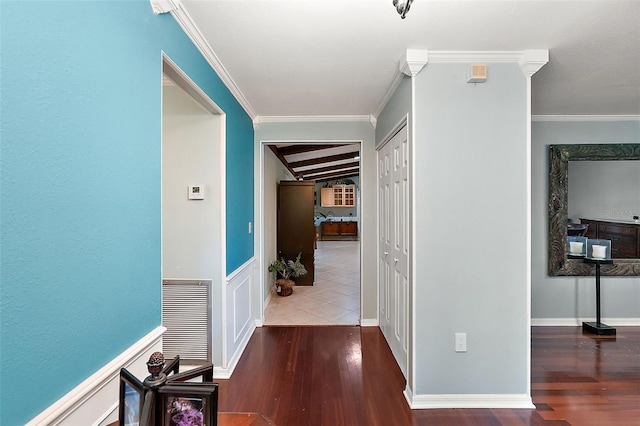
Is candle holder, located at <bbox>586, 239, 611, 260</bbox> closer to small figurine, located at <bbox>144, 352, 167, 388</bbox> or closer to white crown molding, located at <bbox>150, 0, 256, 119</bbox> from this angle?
white crown molding, located at <bbox>150, 0, 256, 119</bbox>

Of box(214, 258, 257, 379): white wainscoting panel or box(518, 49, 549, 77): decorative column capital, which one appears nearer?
box(518, 49, 549, 77): decorative column capital

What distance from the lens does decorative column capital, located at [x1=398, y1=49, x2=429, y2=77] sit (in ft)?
6.46

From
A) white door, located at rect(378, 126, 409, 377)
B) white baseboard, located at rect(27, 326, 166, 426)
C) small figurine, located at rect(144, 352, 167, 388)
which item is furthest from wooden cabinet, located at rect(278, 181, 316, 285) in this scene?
small figurine, located at rect(144, 352, 167, 388)

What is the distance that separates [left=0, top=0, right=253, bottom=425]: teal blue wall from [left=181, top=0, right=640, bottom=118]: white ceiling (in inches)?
23.2

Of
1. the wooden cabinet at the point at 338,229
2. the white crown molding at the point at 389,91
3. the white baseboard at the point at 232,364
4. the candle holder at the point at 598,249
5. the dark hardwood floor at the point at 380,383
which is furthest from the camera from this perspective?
the wooden cabinet at the point at 338,229

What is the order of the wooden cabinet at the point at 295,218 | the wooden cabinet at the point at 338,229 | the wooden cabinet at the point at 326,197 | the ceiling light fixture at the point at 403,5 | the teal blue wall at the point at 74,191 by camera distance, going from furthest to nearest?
the wooden cabinet at the point at 326,197 < the wooden cabinet at the point at 338,229 < the wooden cabinet at the point at 295,218 < the ceiling light fixture at the point at 403,5 < the teal blue wall at the point at 74,191

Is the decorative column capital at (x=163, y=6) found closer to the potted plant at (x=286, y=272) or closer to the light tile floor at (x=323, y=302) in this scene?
the light tile floor at (x=323, y=302)

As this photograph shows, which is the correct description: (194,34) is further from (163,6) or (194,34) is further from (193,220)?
(193,220)

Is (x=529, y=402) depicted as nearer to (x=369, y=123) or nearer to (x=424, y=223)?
(x=424, y=223)

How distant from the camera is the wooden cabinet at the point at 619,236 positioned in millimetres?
3400

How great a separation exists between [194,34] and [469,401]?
9.68 feet

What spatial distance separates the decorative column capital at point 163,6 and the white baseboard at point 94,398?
57.2 inches

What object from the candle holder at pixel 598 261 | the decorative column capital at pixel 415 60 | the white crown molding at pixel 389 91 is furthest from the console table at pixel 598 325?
the decorative column capital at pixel 415 60

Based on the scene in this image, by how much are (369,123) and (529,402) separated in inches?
114
